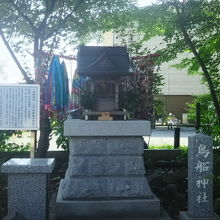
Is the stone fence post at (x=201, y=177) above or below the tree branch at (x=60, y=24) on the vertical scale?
below

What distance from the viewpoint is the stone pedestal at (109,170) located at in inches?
246

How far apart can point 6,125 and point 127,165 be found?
7.69 ft

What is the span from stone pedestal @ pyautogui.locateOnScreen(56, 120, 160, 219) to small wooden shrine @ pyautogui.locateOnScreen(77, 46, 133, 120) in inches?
17.1

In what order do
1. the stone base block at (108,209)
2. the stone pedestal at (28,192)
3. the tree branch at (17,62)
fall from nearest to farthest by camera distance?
the stone pedestal at (28,192), the stone base block at (108,209), the tree branch at (17,62)

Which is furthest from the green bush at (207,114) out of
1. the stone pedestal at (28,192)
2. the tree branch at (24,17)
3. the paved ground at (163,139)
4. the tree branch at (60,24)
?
the stone pedestal at (28,192)

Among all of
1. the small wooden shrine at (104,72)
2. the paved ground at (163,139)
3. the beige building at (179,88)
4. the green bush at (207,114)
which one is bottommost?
the paved ground at (163,139)

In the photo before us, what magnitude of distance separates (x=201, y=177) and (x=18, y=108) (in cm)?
307

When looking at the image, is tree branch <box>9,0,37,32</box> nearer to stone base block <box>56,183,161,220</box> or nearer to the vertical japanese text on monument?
stone base block <box>56,183,161,220</box>

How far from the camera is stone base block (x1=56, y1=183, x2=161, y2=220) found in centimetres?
614

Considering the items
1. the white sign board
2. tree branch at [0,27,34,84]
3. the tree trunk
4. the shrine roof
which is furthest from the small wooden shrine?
tree branch at [0,27,34,84]

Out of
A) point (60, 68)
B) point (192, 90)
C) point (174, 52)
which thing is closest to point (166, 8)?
point (174, 52)

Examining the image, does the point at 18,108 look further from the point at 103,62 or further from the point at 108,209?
the point at 108,209

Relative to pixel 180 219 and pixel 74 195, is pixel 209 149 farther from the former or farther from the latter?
pixel 74 195

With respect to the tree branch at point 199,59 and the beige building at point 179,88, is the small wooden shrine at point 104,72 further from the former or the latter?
the beige building at point 179,88
